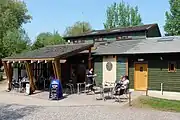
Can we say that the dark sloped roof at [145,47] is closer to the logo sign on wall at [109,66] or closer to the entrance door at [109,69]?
the entrance door at [109,69]

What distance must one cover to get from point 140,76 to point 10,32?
18712 mm

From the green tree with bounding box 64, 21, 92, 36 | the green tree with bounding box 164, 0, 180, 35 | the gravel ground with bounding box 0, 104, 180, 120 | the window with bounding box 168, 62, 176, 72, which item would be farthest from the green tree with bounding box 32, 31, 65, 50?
the gravel ground with bounding box 0, 104, 180, 120

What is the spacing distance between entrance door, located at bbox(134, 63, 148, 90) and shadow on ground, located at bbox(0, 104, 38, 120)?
28.5 feet

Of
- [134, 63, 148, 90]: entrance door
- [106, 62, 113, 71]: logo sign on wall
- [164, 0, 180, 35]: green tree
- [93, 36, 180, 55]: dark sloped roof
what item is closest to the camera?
[93, 36, 180, 55]: dark sloped roof

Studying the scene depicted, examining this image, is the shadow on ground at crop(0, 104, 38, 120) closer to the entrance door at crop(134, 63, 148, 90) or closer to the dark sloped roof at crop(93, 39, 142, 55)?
the entrance door at crop(134, 63, 148, 90)

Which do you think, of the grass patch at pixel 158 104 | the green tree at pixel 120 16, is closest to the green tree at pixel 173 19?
the green tree at pixel 120 16

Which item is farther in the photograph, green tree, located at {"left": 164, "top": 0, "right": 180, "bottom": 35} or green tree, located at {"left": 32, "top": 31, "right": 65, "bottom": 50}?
green tree, located at {"left": 164, "top": 0, "right": 180, "bottom": 35}

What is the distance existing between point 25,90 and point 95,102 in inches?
274

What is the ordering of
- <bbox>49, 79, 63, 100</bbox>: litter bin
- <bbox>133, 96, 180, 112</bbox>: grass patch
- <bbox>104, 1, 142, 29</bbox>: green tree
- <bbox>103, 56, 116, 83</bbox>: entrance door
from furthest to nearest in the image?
<bbox>104, 1, 142, 29</bbox>: green tree → <bbox>103, 56, 116, 83</bbox>: entrance door → <bbox>49, 79, 63, 100</bbox>: litter bin → <bbox>133, 96, 180, 112</bbox>: grass patch

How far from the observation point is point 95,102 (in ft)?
48.8

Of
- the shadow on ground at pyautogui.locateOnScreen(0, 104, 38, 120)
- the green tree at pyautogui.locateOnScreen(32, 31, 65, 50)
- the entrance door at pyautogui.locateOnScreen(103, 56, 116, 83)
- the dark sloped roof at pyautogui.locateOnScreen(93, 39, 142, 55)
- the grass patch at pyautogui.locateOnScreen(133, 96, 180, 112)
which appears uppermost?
the green tree at pyautogui.locateOnScreen(32, 31, 65, 50)

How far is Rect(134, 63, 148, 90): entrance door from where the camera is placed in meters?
19.5

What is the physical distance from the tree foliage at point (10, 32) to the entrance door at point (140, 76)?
17.0m

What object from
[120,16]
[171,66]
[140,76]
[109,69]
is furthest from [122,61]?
[120,16]
